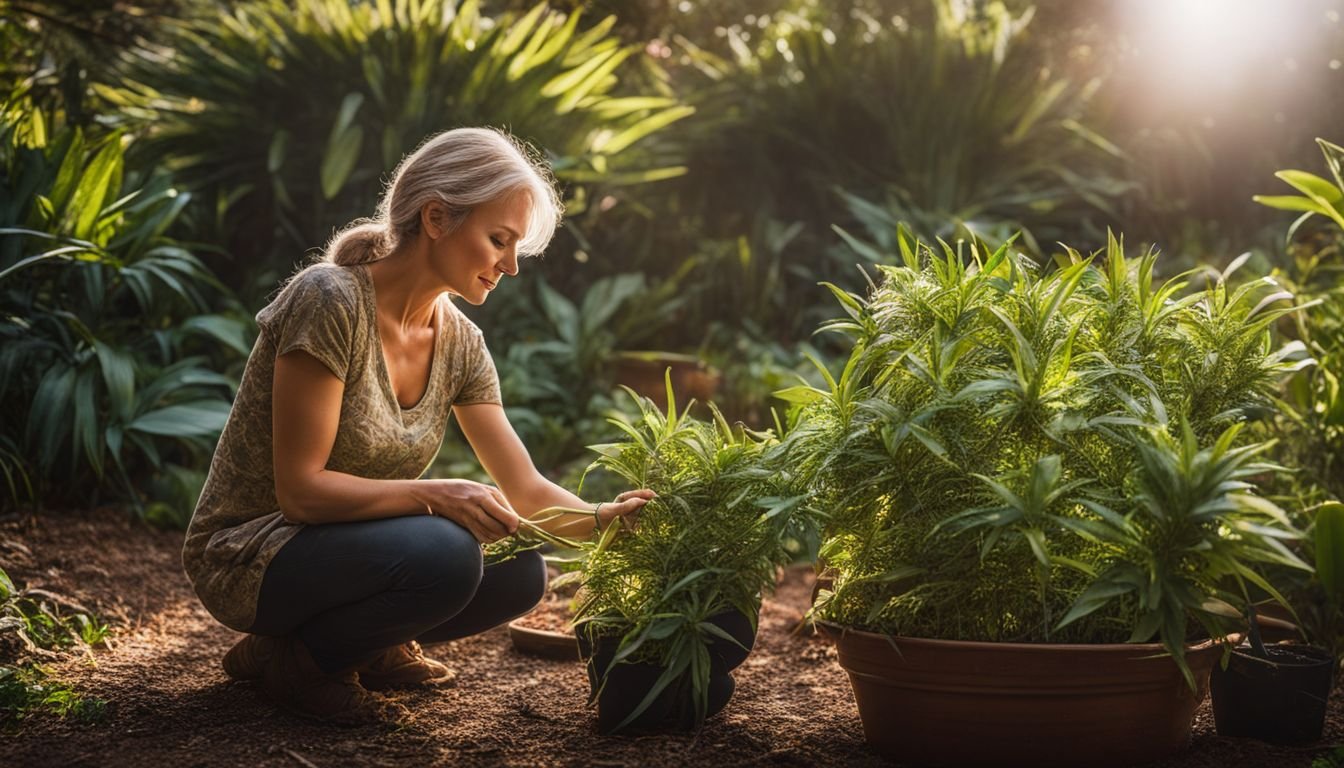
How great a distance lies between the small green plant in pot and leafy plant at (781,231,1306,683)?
0.11m

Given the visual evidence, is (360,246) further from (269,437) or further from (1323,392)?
(1323,392)

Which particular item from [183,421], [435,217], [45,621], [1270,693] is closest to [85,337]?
[183,421]

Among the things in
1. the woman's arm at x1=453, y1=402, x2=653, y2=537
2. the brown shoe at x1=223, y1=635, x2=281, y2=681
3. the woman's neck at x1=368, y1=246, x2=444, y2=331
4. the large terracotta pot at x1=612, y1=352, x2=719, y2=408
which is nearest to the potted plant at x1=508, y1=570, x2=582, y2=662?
the woman's arm at x1=453, y1=402, x2=653, y2=537

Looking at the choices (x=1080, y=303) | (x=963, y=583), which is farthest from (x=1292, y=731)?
(x=1080, y=303)

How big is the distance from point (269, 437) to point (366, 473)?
0.20 metres

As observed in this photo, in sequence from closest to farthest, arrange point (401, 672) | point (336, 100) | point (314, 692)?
point (314, 692) < point (401, 672) < point (336, 100)

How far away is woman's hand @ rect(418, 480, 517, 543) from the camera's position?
2012 millimetres

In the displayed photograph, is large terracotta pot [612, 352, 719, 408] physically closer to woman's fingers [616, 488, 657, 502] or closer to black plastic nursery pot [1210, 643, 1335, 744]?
woman's fingers [616, 488, 657, 502]

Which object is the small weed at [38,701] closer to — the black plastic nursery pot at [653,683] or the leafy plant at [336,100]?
the black plastic nursery pot at [653,683]

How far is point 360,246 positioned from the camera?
2.20 metres

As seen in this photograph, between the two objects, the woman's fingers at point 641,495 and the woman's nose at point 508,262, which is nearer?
the woman's fingers at point 641,495

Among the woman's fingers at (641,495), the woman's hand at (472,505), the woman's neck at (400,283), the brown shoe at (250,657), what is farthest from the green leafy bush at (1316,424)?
the brown shoe at (250,657)

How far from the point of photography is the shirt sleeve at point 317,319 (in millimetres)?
1967

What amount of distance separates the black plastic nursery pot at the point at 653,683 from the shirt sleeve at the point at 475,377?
639 millimetres
